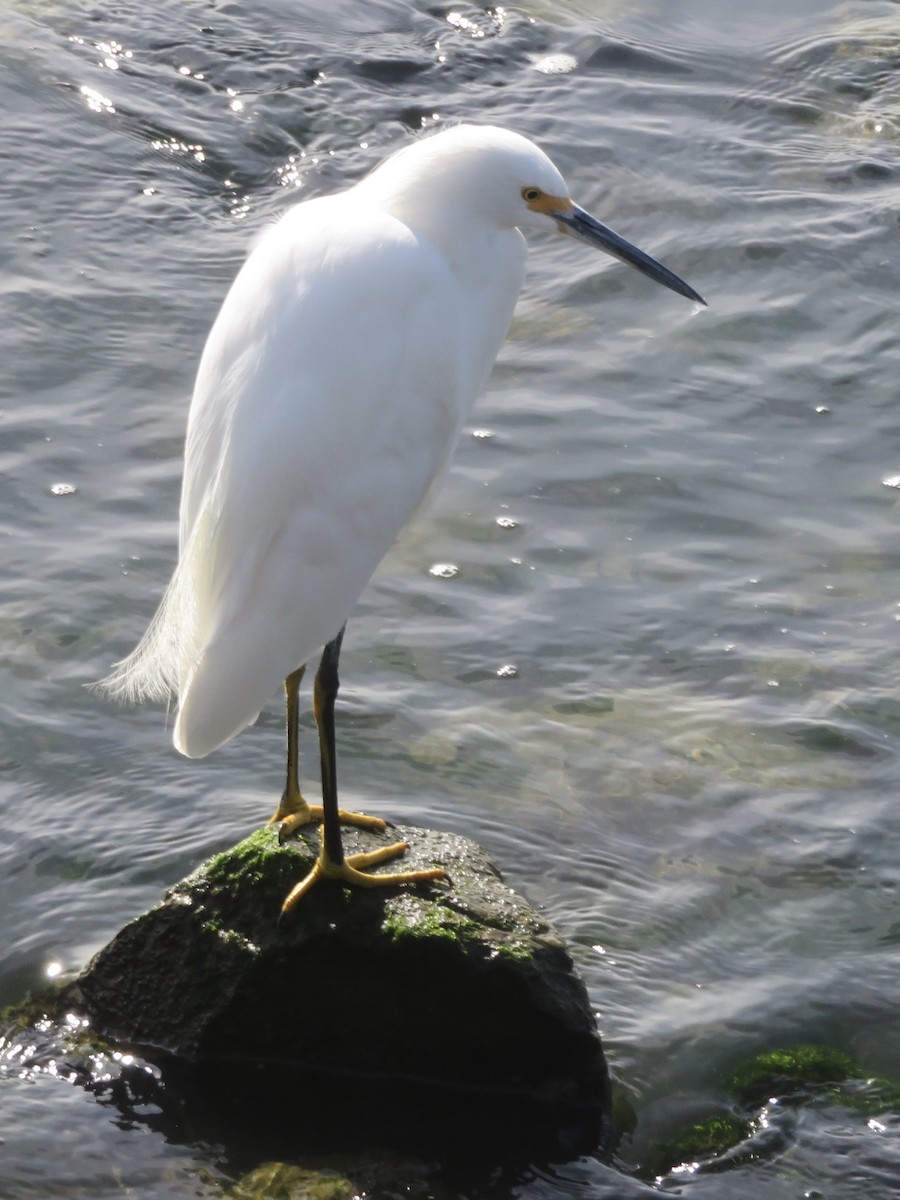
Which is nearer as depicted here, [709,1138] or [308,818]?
[709,1138]

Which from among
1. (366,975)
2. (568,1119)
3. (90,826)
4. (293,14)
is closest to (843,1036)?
(568,1119)

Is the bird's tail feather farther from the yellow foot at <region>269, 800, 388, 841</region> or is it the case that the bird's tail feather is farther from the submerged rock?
the submerged rock

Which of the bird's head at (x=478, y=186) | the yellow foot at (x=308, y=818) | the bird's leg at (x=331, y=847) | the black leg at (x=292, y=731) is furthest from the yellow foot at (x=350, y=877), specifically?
the bird's head at (x=478, y=186)

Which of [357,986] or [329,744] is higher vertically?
[329,744]

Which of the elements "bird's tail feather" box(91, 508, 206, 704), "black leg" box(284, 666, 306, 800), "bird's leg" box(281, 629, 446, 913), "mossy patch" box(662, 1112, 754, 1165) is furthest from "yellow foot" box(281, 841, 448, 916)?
"mossy patch" box(662, 1112, 754, 1165)

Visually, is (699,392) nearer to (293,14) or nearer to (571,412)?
(571,412)

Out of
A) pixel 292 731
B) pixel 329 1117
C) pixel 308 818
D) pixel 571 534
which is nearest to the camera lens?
pixel 329 1117

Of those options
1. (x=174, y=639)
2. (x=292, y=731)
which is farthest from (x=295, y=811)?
(x=174, y=639)

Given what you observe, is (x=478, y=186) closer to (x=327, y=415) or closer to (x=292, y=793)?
(x=327, y=415)

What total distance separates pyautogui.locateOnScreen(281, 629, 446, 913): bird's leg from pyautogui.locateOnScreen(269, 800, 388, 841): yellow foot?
52 mm

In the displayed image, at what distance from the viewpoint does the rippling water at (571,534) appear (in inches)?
175

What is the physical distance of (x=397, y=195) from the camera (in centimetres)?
431

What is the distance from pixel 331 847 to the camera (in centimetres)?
400

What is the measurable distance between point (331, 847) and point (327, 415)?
1.05m
